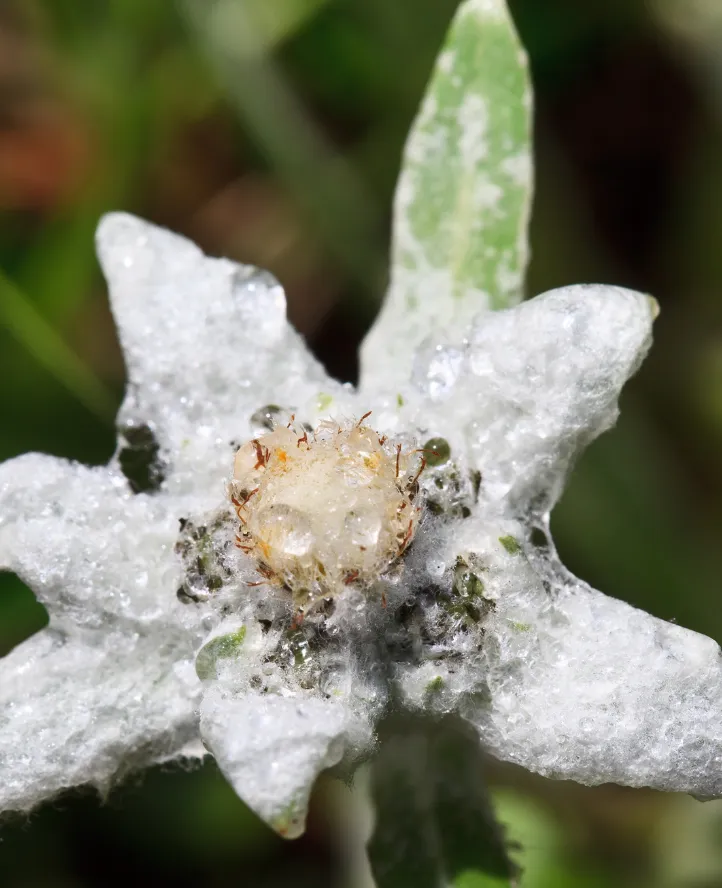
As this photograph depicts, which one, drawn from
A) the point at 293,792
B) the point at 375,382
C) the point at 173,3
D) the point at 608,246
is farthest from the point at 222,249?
the point at 293,792

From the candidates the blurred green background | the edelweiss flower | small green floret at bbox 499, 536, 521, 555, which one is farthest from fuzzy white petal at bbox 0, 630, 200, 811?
the blurred green background

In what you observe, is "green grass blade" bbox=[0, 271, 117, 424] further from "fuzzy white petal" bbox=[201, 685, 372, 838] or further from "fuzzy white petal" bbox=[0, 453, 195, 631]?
"fuzzy white petal" bbox=[201, 685, 372, 838]

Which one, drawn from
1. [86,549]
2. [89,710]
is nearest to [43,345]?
[86,549]

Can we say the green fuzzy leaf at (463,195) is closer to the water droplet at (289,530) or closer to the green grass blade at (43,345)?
the water droplet at (289,530)

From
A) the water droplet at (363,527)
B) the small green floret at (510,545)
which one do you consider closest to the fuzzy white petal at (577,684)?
the small green floret at (510,545)

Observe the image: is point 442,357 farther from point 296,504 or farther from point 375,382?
point 296,504
